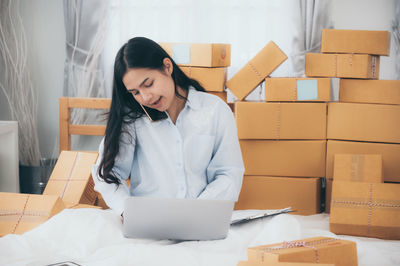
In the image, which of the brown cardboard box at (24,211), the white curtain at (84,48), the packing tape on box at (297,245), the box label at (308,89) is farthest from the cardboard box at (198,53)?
the packing tape on box at (297,245)

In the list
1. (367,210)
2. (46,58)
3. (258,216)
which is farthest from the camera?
(46,58)

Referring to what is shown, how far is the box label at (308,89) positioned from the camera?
92.2 inches

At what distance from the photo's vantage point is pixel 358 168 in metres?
2.22

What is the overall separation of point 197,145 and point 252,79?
2.98 feet

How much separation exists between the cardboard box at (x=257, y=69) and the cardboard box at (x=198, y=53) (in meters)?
0.14

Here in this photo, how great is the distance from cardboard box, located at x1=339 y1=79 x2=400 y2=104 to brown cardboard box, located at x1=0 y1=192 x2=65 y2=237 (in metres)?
1.56

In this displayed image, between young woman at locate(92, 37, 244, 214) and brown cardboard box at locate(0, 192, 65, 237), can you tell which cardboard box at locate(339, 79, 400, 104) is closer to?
young woman at locate(92, 37, 244, 214)

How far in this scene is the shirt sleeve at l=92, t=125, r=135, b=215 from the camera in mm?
1489

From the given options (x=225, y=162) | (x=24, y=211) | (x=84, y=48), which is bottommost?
(x=24, y=211)

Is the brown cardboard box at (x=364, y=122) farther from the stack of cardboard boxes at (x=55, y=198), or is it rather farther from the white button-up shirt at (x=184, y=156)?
the stack of cardboard boxes at (x=55, y=198)

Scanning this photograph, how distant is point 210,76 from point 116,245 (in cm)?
139

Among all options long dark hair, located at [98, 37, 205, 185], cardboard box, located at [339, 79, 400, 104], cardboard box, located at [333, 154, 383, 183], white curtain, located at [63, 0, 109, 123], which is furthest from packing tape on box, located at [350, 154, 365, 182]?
white curtain, located at [63, 0, 109, 123]

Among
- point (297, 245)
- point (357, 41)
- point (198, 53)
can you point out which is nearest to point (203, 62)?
point (198, 53)

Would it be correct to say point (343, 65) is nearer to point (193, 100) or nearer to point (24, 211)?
point (193, 100)
